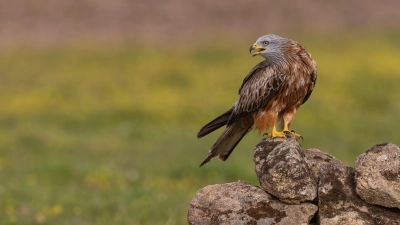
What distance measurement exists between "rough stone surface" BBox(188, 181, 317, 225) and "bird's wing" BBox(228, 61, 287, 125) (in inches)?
45.9

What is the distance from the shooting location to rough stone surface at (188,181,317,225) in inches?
227

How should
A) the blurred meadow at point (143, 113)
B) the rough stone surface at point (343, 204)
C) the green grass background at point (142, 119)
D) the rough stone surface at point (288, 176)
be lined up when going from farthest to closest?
the blurred meadow at point (143, 113) < the green grass background at point (142, 119) < the rough stone surface at point (288, 176) < the rough stone surface at point (343, 204)

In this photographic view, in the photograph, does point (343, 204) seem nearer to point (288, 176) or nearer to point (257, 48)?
point (288, 176)

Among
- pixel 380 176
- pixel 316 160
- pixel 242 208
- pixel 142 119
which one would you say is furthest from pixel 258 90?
pixel 142 119

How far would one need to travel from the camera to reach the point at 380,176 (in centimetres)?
546

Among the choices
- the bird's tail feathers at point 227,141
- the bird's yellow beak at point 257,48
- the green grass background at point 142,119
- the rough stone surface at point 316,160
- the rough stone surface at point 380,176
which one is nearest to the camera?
the rough stone surface at point 380,176

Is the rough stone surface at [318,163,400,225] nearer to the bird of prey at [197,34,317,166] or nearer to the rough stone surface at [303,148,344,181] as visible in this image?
the rough stone surface at [303,148,344,181]

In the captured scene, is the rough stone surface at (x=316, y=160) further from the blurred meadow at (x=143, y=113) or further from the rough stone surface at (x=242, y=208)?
the blurred meadow at (x=143, y=113)

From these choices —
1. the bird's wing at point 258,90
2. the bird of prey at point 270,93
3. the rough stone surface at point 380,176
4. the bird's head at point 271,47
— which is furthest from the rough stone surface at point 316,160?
the bird's head at point 271,47

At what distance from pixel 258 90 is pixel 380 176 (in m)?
1.87

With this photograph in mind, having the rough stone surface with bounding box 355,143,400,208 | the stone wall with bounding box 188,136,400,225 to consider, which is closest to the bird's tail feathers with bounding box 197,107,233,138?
the stone wall with bounding box 188,136,400,225

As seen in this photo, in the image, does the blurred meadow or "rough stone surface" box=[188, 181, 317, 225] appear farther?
the blurred meadow

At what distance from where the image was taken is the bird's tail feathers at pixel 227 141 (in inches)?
277

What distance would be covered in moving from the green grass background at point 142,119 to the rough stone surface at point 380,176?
2.98 meters
